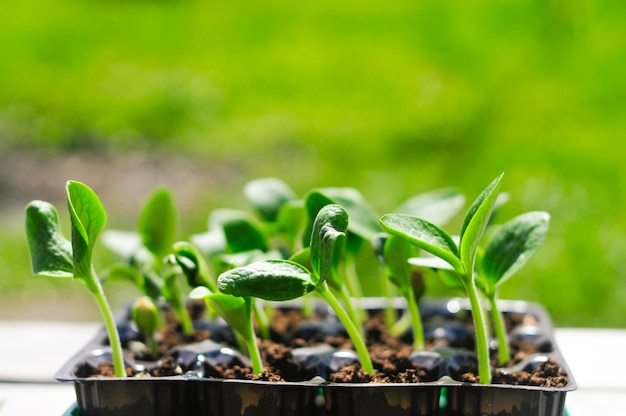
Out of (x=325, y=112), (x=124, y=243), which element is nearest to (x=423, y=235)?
(x=124, y=243)

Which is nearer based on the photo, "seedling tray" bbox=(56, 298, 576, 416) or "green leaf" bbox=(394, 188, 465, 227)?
"seedling tray" bbox=(56, 298, 576, 416)

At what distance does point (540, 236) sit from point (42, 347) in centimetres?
66

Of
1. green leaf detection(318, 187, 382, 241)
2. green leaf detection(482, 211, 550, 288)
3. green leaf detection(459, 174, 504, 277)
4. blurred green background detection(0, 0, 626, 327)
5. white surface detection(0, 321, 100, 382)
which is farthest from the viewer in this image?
blurred green background detection(0, 0, 626, 327)

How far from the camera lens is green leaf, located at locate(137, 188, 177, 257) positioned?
2.82ft

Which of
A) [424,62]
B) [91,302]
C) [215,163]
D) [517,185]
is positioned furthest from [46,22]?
[517,185]

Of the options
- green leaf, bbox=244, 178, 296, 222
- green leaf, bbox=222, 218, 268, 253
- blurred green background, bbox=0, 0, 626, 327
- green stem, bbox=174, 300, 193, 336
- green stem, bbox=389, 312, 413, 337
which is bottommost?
green stem, bbox=389, 312, 413, 337

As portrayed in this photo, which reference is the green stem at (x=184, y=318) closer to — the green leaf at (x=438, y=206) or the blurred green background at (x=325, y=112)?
the green leaf at (x=438, y=206)

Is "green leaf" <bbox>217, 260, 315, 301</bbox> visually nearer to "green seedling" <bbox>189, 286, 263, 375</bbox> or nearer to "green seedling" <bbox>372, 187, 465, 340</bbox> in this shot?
"green seedling" <bbox>189, 286, 263, 375</bbox>

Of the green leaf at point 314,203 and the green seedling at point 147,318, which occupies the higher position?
the green leaf at point 314,203

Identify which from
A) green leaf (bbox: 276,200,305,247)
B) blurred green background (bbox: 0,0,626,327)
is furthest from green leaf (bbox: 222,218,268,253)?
blurred green background (bbox: 0,0,626,327)

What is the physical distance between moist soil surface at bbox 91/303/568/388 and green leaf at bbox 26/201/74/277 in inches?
4.4

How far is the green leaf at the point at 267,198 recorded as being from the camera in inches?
35.3

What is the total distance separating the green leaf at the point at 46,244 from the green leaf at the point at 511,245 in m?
0.38

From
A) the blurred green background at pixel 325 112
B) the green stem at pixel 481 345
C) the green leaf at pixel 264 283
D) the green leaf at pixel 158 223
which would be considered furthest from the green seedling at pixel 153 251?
the blurred green background at pixel 325 112
